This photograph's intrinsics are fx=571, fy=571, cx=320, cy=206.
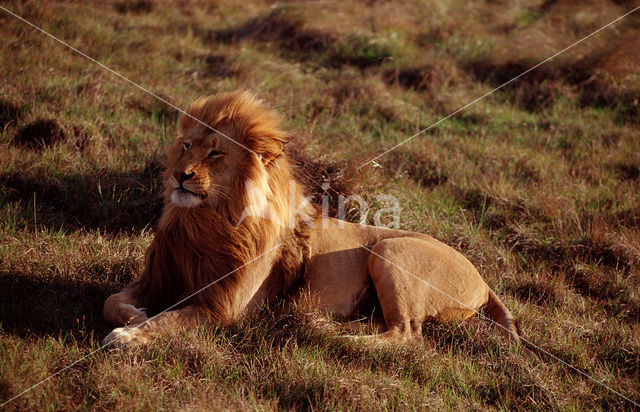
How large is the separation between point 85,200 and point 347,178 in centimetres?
241

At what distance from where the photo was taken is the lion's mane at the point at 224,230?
370cm

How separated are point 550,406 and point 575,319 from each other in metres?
1.25

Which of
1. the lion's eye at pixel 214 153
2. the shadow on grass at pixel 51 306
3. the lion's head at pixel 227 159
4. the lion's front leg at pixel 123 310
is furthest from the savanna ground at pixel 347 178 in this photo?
the lion's eye at pixel 214 153

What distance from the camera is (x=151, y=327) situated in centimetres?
342

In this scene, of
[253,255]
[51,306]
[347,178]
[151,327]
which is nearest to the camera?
[151,327]

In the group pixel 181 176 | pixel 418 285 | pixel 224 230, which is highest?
pixel 181 176

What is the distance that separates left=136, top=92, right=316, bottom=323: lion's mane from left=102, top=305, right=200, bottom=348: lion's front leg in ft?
0.35

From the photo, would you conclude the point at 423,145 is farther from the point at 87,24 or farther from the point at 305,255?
the point at 87,24

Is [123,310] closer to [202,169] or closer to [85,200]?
[202,169]

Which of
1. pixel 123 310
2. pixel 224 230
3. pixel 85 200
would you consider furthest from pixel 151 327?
pixel 85 200

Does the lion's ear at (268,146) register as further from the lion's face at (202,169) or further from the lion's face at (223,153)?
the lion's face at (202,169)

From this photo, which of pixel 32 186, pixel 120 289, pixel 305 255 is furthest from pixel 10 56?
pixel 305 255

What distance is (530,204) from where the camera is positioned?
6.20 meters

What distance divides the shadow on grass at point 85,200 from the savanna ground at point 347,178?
21 millimetres
